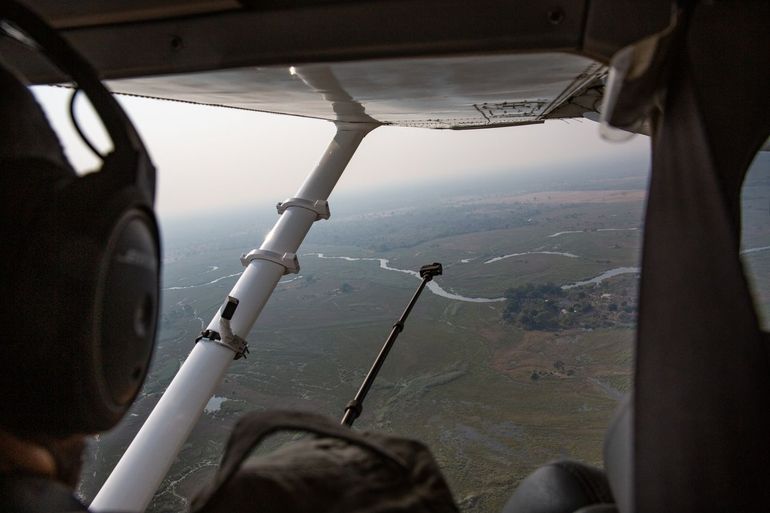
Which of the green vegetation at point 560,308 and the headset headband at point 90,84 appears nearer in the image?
the headset headband at point 90,84

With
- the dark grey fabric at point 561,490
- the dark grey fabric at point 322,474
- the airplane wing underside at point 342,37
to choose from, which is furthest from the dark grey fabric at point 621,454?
the airplane wing underside at point 342,37

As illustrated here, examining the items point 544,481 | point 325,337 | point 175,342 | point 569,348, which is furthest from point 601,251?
point 544,481

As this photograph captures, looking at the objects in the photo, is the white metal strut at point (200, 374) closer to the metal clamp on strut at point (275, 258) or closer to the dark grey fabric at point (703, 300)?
the metal clamp on strut at point (275, 258)

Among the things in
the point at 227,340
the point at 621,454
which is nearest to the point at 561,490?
the point at 621,454

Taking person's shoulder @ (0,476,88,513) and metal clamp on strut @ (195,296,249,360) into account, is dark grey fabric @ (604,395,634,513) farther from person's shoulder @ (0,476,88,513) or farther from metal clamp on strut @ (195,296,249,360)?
metal clamp on strut @ (195,296,249,360)

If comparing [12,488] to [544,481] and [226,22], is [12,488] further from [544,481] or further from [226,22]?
[544,481]

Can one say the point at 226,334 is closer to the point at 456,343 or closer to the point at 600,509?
the point at 600,509
